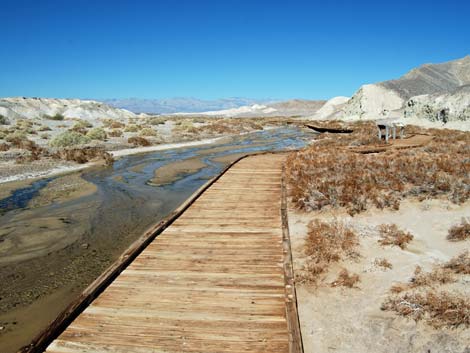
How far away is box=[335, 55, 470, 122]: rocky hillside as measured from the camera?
3606 cm

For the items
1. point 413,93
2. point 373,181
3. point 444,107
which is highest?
point 413,93

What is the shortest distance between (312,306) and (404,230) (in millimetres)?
3480

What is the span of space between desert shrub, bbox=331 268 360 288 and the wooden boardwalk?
35.8 inches

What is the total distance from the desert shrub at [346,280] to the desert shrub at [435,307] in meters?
0.62

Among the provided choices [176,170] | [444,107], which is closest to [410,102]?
[444,107]

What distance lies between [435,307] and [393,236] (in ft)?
8.76

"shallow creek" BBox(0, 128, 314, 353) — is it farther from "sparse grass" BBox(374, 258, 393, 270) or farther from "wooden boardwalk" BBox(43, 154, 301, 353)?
"sparse grass" BBox(374, 258, 393, 270)

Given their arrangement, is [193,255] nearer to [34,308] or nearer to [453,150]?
[34,308]

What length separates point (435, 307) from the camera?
436 centimetres

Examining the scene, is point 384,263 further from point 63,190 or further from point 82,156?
point 82,156

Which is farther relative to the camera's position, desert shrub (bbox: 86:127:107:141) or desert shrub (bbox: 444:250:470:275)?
desert shrub (bbox: 86:127:107:141)

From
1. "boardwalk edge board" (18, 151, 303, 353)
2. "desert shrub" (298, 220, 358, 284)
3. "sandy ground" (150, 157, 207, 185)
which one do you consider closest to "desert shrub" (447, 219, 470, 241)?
"desert shrub" (298, 220, 358, 284)

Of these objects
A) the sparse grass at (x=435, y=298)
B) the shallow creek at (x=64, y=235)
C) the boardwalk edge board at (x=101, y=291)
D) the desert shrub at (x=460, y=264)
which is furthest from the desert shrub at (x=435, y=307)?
the shallow creek at (x=64, y=235)

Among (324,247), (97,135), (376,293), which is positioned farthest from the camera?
(97,135)
